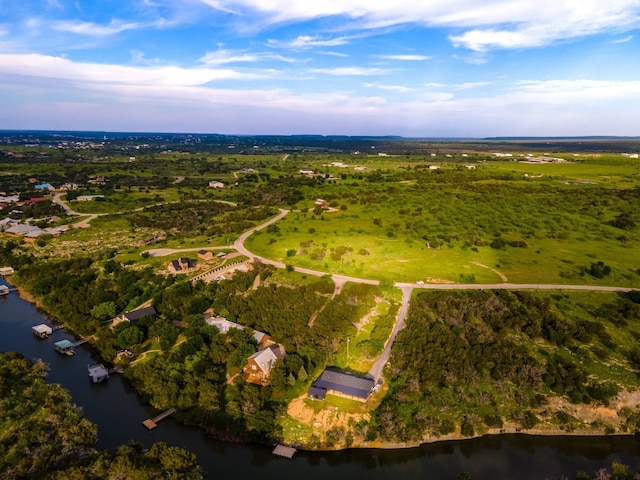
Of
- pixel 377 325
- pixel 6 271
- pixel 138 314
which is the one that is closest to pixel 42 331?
pixel 138 314

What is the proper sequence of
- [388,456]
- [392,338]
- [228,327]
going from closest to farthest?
[388,456]
[392,338]
[228,327]

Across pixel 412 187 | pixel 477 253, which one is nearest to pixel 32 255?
pixel 477 253

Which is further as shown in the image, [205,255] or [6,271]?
[6,271]

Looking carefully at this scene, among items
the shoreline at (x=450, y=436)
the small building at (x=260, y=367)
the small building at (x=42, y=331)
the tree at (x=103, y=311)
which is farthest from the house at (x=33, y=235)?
the shoreline at (x=450, y=436)

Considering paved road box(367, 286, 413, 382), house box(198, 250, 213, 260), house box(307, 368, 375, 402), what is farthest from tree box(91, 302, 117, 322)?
paved road box(367, 286, 413, 382)

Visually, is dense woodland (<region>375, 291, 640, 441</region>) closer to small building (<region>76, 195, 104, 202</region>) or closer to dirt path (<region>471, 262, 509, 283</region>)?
dirt path (<region>471, 262, 509, 283</region>)

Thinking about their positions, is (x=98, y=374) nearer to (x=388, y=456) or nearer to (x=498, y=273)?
(x=388, y=456)
